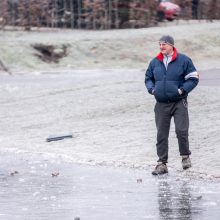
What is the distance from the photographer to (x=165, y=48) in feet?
39.6

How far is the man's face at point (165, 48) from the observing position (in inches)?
474

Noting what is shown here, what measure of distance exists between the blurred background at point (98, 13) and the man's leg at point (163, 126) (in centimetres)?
2375

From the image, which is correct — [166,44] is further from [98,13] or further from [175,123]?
[98,13]

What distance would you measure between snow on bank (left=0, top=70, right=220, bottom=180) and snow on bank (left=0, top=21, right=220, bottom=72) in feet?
15.7

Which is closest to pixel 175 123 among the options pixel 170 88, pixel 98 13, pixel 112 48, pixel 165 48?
pixel 170 88

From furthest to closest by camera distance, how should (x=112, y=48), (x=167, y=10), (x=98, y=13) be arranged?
(x=167, y=10) → (x=98, y=13) → (x=112, y=48)

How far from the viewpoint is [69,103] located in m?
20.3

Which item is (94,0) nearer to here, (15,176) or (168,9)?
(168,9)

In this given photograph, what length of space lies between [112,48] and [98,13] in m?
5.51

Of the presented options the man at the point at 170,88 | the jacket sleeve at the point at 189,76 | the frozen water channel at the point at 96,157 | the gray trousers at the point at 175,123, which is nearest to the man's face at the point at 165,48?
the man at the point at 170,88

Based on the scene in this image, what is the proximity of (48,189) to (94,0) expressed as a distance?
25.3 meters

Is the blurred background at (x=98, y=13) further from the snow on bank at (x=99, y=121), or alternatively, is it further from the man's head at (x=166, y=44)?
the man's head at (x=166, y=44)

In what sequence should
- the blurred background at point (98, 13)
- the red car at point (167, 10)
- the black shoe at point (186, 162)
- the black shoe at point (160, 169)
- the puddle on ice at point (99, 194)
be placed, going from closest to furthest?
the puddle on ice at point (99, 194), the black shoe at point (160, 169), the black shoe at point (186, 162), the blurred background at point (98, 13), the red car at point (167, 10)

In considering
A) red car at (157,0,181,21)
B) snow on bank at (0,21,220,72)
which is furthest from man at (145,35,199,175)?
red car at (157,0,181,21)
